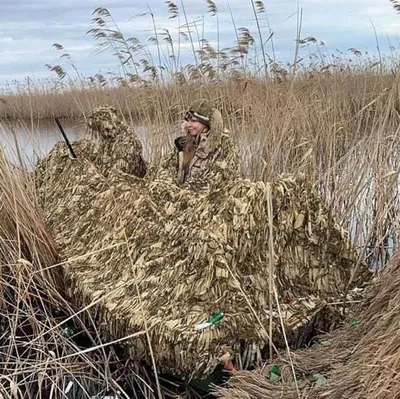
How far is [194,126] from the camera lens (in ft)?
8.69

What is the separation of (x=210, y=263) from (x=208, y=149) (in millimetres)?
585

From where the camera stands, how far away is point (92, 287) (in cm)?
260

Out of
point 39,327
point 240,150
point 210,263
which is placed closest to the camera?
point 210,263

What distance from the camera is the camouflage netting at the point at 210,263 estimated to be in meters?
2.13

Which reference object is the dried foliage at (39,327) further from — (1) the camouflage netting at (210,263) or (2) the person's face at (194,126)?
(2) the person's face at (194,126)

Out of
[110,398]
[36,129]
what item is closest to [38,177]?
[36,129]

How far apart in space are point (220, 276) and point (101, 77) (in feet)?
10.6

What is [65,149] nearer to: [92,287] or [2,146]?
[2,146]

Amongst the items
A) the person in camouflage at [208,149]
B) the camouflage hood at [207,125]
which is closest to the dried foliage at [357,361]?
the person in camouflage at [208,149]

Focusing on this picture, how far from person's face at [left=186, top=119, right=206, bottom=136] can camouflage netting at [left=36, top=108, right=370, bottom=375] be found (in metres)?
0.08

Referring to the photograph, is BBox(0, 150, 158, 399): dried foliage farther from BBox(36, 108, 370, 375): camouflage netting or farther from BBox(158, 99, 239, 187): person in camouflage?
BBox(158, 99, 239, 187): person in camouflage

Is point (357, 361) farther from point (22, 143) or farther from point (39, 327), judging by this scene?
point (22, 143)

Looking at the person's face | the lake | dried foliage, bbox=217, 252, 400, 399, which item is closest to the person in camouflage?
the person's face

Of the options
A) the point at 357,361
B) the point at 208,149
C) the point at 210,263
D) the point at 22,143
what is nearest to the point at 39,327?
the point at 210,263
